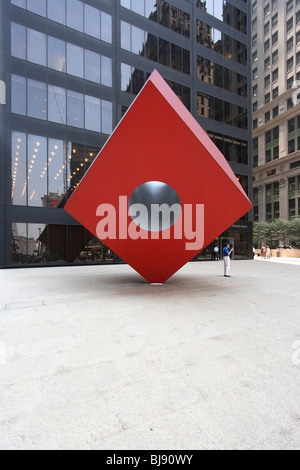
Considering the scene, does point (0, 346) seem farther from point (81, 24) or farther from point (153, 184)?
point (81, 24)

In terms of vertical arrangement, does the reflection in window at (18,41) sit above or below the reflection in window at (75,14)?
below

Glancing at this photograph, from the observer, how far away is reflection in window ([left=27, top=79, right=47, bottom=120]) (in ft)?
58.0

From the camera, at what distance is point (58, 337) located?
4188 millimetres

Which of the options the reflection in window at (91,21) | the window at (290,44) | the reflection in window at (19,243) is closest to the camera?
the reflection in window at (19,243)

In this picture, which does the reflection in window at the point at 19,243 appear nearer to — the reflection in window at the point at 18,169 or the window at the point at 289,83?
the reflection in window at the point at 18,169

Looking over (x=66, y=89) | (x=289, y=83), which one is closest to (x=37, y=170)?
(x=66, y=89)

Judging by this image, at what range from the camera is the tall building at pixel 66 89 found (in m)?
17.3

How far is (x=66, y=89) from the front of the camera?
18.8 m

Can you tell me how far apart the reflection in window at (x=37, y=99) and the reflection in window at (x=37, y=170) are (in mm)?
1674

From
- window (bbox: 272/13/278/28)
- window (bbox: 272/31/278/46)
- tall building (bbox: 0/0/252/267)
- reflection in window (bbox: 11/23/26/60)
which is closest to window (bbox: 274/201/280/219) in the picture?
window (bbox: 272/31/278/46)

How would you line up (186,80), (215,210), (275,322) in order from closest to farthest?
(275,322)
(215,210)
(186,80)

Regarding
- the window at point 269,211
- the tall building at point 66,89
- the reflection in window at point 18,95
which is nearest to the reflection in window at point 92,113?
the tall building at point 66,89
